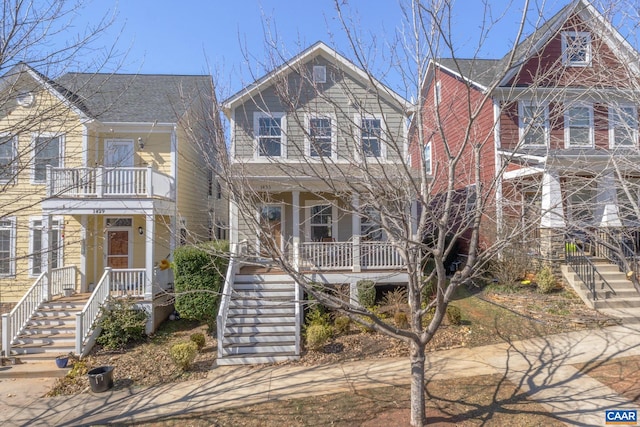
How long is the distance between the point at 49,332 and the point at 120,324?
192 cm

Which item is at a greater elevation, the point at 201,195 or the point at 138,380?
the point at 201,195

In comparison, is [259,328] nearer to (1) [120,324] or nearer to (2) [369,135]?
(1) [120,324]

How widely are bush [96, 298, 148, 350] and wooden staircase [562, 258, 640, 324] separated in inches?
484

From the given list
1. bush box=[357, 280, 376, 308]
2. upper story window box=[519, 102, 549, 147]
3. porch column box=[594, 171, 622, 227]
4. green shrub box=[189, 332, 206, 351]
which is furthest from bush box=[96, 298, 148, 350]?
porch column box=[594, 171, 622, 227]

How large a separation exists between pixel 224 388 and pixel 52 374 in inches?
178

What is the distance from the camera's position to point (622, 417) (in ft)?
16.9

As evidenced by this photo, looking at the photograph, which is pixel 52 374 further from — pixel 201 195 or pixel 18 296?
pixel 201 195

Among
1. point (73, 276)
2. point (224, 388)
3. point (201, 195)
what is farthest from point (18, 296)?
point (224, 388)

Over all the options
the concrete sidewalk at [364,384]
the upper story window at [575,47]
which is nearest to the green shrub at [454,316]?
the concrete sidewalk at [364,384]

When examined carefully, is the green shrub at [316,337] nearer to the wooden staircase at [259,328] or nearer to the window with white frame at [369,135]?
the wooden staircase at [259,328]

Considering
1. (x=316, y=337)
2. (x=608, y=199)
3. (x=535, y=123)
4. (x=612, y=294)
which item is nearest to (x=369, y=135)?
(x=535, y=123)

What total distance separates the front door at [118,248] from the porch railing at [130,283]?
4.24 ft

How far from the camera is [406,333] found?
4695 millimetres

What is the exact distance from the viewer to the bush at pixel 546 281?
33.9 feet
